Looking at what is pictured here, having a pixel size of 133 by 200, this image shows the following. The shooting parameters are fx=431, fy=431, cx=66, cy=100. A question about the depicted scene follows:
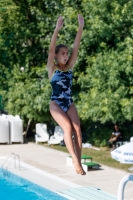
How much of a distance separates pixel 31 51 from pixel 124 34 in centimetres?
576

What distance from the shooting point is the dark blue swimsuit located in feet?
17.2

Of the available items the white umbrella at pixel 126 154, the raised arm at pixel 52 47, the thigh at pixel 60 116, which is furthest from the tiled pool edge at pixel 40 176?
the raised arm at pixel 52 47

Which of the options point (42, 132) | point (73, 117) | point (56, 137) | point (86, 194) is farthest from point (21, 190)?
point (42, 132)

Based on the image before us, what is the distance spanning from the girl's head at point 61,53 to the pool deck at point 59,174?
276 inches

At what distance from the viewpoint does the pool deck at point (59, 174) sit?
41.8 ft

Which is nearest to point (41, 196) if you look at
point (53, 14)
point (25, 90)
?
point (25, 90)

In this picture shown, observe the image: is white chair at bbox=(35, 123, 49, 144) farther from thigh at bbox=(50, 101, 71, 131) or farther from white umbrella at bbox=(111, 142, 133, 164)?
thigh at bbox=(50, 101, 71, 131)

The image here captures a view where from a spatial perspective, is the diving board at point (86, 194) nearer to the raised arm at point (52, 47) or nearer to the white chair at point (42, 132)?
the raised arm at point (52, 47)

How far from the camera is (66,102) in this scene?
17.3ft

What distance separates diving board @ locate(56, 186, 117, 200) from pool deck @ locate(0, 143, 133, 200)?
43 cm

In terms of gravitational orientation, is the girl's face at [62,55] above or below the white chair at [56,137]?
above

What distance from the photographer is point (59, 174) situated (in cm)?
1427

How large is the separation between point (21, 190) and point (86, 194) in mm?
2460

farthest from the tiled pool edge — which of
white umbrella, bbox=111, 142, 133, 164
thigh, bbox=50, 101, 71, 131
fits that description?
thigh, bbox=50, 101, 71, 131
